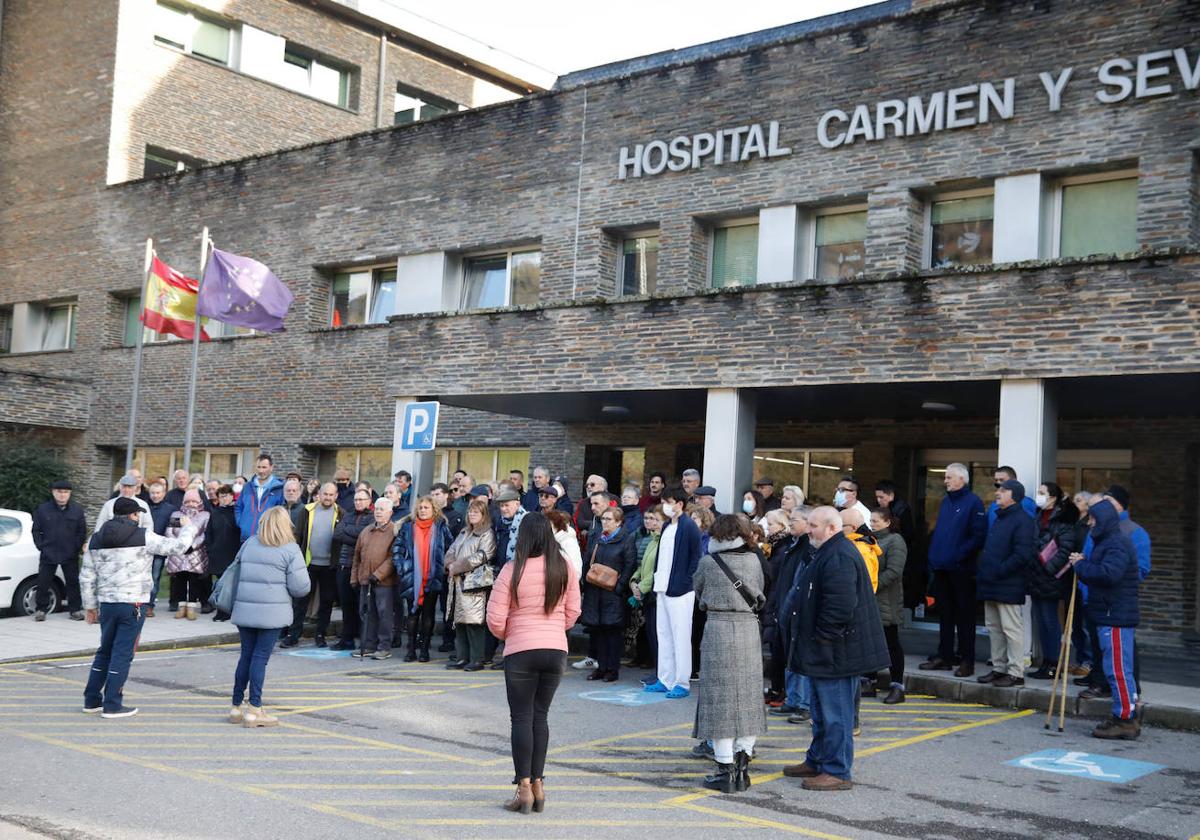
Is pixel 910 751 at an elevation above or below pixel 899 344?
below

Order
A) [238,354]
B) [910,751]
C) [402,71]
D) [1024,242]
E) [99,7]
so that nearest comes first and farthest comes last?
1. [910,751]
2. [1024,242]
3. [238,354]
4. [99,7]
5. [402,71]

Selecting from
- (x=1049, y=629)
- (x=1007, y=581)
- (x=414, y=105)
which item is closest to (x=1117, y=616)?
(x=1007, y=581)

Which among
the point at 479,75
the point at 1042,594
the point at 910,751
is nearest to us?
the point at 910,751

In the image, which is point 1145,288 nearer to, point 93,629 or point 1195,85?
point 1195,85

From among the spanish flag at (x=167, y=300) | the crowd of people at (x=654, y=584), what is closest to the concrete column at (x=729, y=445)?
the crowd of people at (x=654, y=584)

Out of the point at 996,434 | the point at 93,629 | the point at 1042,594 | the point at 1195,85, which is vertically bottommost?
the point at 93,629

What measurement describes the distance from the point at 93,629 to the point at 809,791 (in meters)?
10.3

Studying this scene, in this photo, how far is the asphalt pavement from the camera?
22.6 feet

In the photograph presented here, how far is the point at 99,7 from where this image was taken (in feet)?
95.2

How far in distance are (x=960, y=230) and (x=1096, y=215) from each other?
1829 mm

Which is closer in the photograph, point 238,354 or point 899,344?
point 899,344

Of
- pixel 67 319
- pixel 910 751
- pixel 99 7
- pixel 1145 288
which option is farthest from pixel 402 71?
pixel 910 751

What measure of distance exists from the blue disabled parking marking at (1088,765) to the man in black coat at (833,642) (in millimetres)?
1706

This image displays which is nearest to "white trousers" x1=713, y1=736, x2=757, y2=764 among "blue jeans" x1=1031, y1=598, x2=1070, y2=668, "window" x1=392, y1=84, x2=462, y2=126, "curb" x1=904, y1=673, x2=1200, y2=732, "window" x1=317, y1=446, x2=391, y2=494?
"curb" x1=904, y1=673, x2=1200, y2=732
